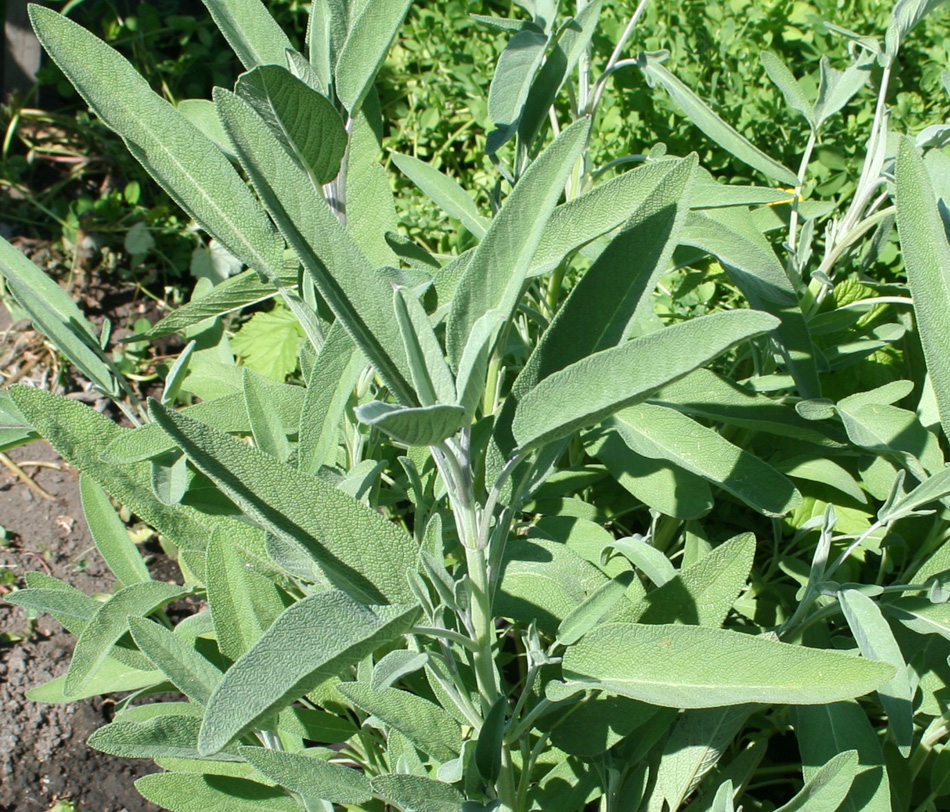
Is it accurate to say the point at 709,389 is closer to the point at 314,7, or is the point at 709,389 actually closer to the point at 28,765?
the point at 314,7

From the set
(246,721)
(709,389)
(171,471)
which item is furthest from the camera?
(709,389)

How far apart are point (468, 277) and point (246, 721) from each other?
1.23ft

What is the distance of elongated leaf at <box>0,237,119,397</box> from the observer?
106 centimetres

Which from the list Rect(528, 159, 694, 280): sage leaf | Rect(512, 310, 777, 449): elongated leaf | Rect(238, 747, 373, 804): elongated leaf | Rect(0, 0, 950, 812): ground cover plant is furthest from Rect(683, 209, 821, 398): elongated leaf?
Rect(238, 747, 373, 804): elongated leaf

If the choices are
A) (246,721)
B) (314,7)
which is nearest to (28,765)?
(246,721)

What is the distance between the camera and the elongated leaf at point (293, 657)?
0.59 metres

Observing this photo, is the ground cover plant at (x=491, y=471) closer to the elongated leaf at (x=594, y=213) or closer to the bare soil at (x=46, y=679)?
the elongated leaf at (x=594, y=213)

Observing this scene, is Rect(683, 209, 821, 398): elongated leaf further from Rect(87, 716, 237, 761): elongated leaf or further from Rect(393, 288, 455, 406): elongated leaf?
Rect(87, 716, 237, 761): elongated leaf

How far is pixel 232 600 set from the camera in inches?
39.5

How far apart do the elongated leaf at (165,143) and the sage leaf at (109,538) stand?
446 mm

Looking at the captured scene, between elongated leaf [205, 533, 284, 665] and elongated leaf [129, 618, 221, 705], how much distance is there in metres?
0.04

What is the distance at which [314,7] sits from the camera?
3.44 ft

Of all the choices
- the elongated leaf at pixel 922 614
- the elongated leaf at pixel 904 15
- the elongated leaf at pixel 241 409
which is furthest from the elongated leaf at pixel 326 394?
the elongated leaf at pixel 904 15

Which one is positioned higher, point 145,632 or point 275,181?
point 275,181
